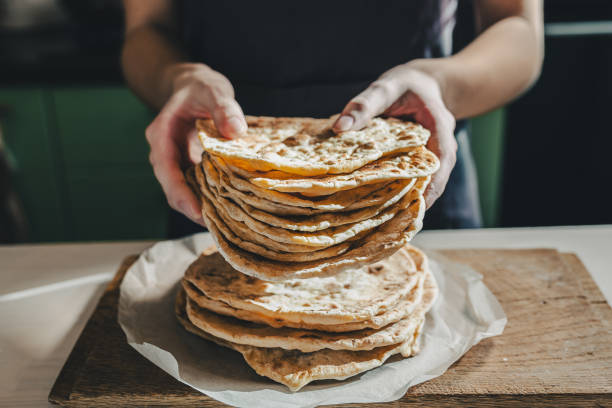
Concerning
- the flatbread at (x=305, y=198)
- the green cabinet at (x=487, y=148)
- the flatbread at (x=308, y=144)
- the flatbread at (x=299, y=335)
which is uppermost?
the flatbread at (x=308, y=144)

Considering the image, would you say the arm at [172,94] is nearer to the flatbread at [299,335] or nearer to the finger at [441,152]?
the flatbread at [299,335]

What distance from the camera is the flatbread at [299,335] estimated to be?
0.98m

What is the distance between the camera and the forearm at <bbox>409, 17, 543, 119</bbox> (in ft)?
4.52

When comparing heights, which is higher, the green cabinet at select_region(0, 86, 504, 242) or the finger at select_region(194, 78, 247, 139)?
the finger at select_region(194, 78, 247, 139)

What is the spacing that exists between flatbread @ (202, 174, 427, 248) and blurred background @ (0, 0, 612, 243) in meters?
1.69

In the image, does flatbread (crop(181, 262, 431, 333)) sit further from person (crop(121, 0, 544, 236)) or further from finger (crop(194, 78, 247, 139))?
person (crop(121, 0, 544, 236))

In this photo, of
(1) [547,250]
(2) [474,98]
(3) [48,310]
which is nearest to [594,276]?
(1) [547,250]

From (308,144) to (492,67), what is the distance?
693 millimetres

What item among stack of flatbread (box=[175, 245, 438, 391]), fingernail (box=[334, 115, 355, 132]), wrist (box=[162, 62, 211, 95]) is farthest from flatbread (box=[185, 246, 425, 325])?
wrist (box=[162, 62, 211, 95])

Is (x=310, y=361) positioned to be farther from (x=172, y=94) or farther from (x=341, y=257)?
(x=172, y=94)

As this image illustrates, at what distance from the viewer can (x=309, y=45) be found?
4.98ft

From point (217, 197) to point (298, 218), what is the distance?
0.48ft

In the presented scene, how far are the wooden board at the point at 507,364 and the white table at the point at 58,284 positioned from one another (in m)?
0.05

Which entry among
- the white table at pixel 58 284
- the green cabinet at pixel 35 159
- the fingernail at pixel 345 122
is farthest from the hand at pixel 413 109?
the green cabinet at pixel 35 159
